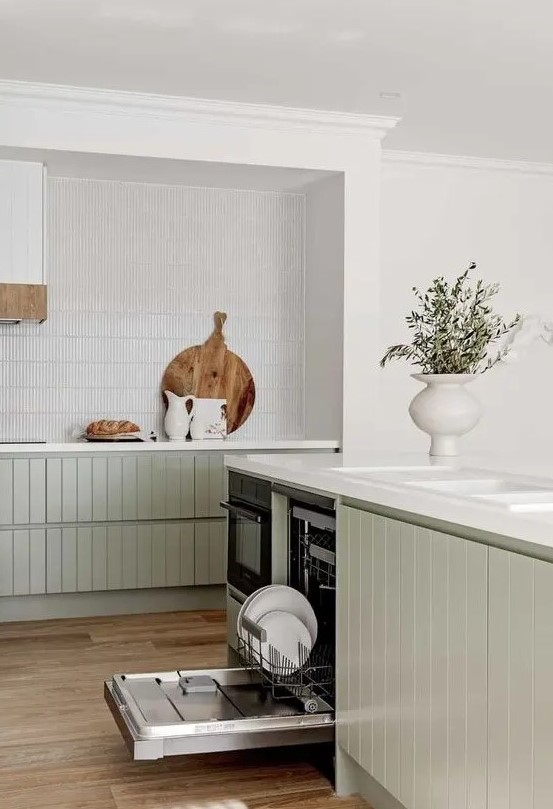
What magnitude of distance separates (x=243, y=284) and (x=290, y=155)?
2.90 ft

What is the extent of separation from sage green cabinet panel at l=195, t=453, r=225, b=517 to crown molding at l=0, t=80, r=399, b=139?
5.62 ft

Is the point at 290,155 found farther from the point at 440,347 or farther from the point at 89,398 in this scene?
the point at 440,347

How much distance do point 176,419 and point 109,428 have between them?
442mm

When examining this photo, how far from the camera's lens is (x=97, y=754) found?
2924 millimetres

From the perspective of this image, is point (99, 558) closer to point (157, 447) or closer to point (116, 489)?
point (116, 489)

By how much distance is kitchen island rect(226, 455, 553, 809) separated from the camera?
5.34ft

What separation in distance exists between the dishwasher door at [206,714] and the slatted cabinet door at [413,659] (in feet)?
0.43

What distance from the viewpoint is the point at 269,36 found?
411cm

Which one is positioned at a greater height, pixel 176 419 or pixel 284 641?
pixel 176 419

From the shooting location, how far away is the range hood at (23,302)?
4840 mm

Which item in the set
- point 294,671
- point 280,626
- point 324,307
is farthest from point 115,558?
point 294,671

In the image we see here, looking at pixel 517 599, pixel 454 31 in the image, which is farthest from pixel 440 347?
pixel 454 31

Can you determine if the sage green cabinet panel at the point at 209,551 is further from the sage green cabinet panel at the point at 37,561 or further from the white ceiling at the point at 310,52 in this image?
the white ceiling at the point at 310,52

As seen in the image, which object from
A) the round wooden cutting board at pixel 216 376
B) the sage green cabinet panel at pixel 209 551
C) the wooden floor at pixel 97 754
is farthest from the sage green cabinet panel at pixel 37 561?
the round wooden cutting board at pixel 216 376
